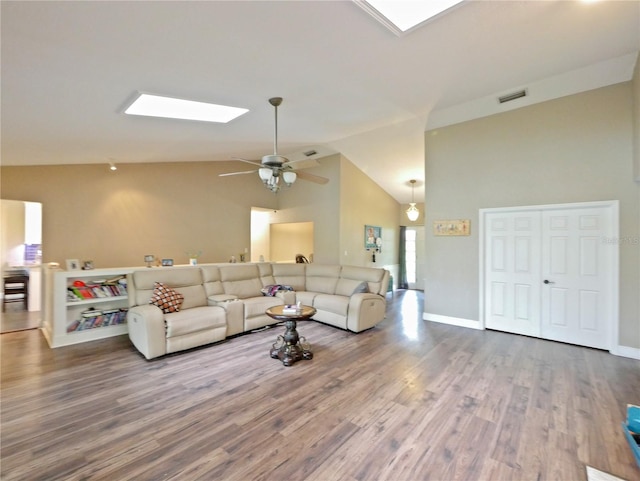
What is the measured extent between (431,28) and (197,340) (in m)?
4.46

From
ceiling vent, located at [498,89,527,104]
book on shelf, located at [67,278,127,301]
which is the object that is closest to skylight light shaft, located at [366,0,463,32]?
ceiling vent, located at [498,89,527,104]

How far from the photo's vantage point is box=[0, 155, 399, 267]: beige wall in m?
5.07

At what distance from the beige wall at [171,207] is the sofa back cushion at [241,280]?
1791 mm

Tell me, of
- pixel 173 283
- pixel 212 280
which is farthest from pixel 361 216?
pixel 173 283

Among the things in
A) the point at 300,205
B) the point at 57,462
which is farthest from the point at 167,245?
the point at 57,462

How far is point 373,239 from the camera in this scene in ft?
26.9

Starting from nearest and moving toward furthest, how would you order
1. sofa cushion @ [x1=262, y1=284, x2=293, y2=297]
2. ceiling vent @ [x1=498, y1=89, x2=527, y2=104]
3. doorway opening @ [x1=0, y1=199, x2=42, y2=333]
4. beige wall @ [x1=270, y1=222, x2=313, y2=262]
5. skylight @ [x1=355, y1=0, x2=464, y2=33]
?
1. skylight @ [x1=355, y1=0, x2=464, y2=33]
2. ceiling vent @ [x1=498, y1=89, x2=527, y2=104]
3. sofa cushion @ [x1=262, y1=284, x2=293, y2=297]
4. doorway opening @ [x1=0, y1=199, x2=42, y2=333]
5. beige wall @ [x1=270, y1=222, x2=313, y2=262]

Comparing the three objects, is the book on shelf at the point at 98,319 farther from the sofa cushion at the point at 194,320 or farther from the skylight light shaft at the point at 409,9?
the skylight light shaft at the point at 409,9

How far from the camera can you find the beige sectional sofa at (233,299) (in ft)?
11.9

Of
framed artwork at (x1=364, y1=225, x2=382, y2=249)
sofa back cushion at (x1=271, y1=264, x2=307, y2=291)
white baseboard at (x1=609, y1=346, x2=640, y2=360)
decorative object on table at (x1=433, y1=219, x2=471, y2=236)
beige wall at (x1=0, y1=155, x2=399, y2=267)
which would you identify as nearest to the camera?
white baseboard at (x1=609, y1=346, x2=640, y2=360)

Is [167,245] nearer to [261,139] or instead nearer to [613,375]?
[261,139]

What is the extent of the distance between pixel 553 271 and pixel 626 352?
1.24m

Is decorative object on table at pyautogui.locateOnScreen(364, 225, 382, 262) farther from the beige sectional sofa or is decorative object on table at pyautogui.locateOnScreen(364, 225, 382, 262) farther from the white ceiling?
the white ceiling

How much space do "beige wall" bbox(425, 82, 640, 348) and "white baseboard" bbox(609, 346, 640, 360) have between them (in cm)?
5
